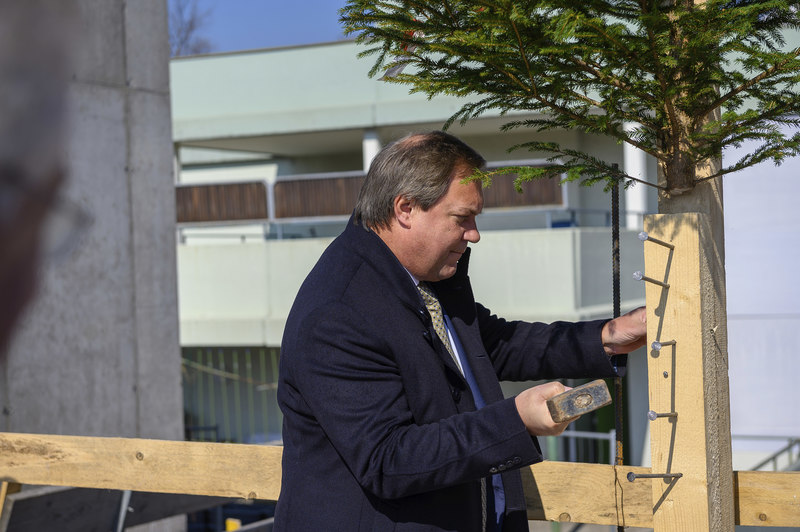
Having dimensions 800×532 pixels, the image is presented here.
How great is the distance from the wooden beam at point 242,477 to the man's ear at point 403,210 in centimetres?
78

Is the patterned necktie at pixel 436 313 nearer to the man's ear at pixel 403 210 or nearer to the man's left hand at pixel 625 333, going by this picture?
the man's ear at pixel 403 210

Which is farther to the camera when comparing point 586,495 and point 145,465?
point 145,465

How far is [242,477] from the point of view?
100 inches

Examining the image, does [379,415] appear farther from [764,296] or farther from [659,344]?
[764,296]

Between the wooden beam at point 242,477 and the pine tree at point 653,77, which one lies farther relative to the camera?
the wooden beam at point 242,477

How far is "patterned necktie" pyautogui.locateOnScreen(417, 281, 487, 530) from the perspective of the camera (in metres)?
1.94

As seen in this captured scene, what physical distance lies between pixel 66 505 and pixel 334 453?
2.36 m

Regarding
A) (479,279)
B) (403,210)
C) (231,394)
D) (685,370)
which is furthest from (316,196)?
(685,370)

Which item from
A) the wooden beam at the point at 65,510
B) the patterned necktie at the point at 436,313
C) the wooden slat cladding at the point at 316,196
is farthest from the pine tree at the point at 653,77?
the wooden slat cladding at the point at 316,196

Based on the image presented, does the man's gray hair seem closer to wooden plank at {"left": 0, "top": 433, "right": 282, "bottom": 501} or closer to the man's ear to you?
the man's ear

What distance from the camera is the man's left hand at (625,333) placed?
6.76 feet

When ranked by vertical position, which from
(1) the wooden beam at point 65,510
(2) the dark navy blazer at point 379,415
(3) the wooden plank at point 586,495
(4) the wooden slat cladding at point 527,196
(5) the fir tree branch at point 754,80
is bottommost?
(1) the wooden beam at point 65,510

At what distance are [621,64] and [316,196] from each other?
9460 mm

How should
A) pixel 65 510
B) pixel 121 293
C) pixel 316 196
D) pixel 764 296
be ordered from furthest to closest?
1. pixel 316 196
2. pixel 764 296
3. pixel 121 293
4. pixel 65 510
